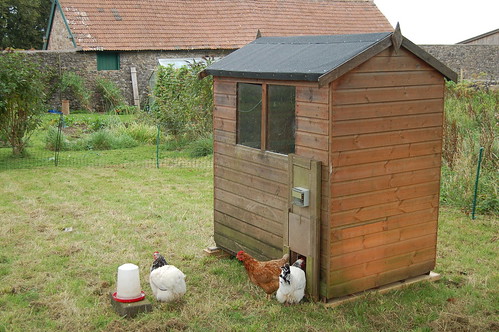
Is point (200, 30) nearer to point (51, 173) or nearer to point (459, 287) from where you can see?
point (51, 173)

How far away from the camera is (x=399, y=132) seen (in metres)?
6.12

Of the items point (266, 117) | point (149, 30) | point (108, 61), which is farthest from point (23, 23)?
point (266, 117)

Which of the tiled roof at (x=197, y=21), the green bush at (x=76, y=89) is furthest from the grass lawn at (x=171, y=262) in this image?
the tiled roof at (x=197, y=21)

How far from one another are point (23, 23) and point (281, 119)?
33.1m

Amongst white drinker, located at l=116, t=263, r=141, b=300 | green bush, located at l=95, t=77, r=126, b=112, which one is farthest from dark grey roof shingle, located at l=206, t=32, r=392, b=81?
green bush, located at l=95, t=77, r=126, b=112

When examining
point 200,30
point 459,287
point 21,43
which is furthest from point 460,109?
point 21,43

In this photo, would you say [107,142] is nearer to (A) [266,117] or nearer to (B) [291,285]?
(A) [266,117]

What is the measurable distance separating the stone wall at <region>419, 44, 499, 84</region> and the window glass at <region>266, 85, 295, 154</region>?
26.7m

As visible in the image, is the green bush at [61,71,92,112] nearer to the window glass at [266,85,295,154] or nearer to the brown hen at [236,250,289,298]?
the window glass at [266,85,295,154]

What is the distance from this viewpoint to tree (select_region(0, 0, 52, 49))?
3422cm

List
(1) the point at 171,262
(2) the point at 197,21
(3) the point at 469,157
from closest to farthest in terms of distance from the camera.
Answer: (1) the point at 171,262 → (3) the point at 469,157 → (2) the point at 197,21

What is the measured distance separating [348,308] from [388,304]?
406 mm

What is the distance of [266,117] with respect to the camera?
6.46 metres

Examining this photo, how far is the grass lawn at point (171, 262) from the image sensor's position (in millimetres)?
5664
